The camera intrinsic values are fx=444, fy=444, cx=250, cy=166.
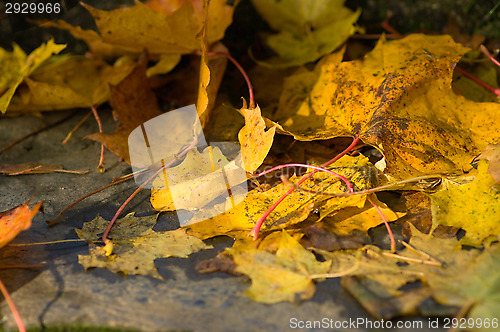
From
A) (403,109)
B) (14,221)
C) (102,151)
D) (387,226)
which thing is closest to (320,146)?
(403,109)

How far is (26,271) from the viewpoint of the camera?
80 centimetres

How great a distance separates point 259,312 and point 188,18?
772mm

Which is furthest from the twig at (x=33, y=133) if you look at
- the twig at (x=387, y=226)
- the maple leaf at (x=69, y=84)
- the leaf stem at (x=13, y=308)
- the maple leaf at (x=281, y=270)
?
the twig at (x=387, y=226)

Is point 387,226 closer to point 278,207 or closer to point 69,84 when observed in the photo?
point 278,207

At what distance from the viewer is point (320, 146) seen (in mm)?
1096

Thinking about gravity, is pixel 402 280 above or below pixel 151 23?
below

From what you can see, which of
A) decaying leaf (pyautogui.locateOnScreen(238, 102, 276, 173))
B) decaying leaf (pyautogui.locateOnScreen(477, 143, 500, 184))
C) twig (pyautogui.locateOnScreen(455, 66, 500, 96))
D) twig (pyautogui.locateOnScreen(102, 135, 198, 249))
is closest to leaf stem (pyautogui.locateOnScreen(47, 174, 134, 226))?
twig (pyautogui.locateOnScreen(102, 135, 198, 249))

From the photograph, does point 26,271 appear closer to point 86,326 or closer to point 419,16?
point 86,326

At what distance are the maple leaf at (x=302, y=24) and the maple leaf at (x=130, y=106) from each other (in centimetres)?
37

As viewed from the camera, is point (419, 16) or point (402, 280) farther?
point (419, 16)

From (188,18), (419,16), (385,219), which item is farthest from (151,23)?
(419,16)

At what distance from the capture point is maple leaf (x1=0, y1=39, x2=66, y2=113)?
1159mm

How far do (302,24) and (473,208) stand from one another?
2.61 ft

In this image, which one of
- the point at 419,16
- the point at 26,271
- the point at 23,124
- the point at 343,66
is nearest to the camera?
the point at 26,271
